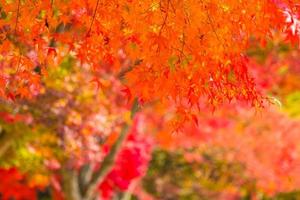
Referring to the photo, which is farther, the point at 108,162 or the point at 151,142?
the point at 151,142

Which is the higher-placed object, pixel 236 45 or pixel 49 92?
pixel 49 92

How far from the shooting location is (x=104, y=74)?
15047mm

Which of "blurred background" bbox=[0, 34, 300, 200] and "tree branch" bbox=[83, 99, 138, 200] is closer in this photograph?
"blurred background" bbox=[0, 34, 300, 200]

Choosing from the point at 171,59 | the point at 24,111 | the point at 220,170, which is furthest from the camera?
the point at 220,170

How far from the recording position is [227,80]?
6.43 metres

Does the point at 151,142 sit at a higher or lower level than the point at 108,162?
higher

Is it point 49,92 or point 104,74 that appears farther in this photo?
point 104,74

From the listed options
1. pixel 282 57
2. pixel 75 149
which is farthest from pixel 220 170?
pixel 75 149

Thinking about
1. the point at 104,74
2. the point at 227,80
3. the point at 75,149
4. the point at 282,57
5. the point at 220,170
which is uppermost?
the point at 282,57

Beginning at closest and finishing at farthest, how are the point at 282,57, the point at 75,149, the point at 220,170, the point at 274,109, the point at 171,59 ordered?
the point at 171,59 < the point at 75,149 < the point at 274,109 < the point at 220,170 < the point at 282,57

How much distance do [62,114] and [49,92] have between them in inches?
18.5

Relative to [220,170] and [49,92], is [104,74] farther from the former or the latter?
[220,170]

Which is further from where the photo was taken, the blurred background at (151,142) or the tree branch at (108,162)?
the tree branch at (108,162)

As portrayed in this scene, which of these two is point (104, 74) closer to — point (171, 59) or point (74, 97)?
point (74, 97)
